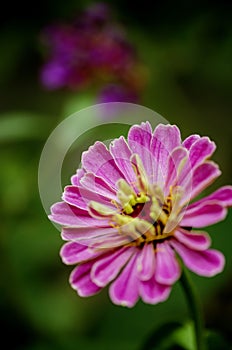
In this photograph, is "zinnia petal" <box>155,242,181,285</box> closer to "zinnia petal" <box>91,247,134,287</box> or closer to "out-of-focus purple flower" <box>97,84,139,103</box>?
"zinnia petal" <box>91,247,134,287</box>

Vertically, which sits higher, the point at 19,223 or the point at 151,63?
the point at 151,63

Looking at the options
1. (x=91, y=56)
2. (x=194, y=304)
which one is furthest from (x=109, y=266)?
(x=91, y=56)

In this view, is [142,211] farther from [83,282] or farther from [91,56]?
[91,56]

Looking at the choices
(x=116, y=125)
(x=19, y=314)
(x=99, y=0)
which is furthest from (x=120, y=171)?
(x=99, y=0)

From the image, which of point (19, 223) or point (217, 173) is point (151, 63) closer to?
point (19, 223)

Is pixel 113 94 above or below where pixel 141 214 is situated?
above

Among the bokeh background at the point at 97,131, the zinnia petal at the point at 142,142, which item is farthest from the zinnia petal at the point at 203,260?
the bokeh background at the point at 97,131
